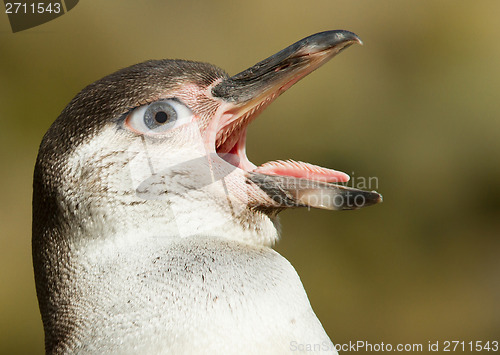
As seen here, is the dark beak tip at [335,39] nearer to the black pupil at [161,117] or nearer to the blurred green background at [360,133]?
the black pupil at [161,117]

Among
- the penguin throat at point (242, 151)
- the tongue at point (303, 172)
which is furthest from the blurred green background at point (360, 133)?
the tongue at point (303, 172)

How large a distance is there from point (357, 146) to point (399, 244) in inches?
25.7

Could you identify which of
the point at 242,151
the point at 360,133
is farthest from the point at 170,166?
the point at 360,133

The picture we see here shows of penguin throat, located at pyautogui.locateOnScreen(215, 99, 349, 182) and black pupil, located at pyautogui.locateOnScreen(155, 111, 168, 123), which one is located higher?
black pupil, located at pyautogui.locateOnScreen(155, 111, 168, 123)

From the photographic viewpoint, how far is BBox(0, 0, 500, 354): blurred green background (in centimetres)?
373

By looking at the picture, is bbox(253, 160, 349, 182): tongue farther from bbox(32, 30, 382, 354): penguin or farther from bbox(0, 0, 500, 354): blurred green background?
bbox(0, 0, 500, 354): blurred green background

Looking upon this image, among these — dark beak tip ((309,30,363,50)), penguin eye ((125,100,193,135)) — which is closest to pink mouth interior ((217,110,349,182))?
penguin eye ((125,100,193,135))

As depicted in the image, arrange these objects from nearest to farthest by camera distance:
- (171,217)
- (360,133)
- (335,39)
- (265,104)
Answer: (171,217) < (335,39) < (265,104) < (360,133)

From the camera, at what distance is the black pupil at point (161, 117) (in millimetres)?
1341

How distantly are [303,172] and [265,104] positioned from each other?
20cm

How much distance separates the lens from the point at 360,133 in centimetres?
389

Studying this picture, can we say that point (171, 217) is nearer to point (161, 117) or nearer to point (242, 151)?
point (161, 117)

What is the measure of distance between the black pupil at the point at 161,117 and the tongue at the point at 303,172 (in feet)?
0.76

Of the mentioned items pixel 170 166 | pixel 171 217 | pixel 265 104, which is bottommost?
pixel 171 217
